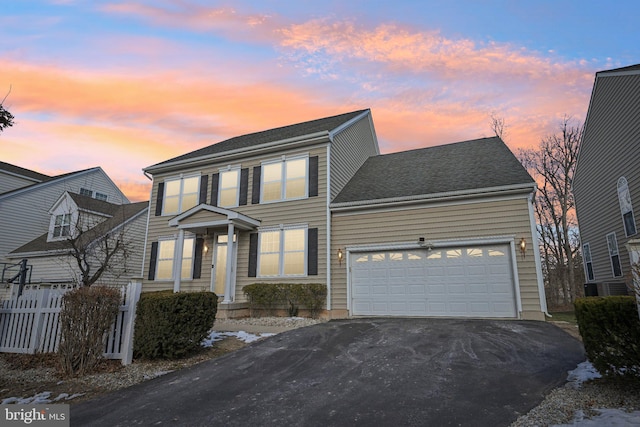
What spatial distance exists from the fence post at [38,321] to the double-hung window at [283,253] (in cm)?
668

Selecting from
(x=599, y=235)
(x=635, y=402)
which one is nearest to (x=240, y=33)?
(x=635, y=402)

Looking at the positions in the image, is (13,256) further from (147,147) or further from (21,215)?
(147,147)

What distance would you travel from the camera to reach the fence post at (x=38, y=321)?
7.06 metres

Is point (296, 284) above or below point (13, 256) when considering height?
below

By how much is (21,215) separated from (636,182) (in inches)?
1144

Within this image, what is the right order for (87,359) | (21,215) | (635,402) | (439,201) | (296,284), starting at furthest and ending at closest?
(21,215), (296,284), (439,201), (87,359), (635,402)

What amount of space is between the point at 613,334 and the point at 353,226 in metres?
8.51

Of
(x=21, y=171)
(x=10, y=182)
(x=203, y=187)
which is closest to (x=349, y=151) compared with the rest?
(x=203, y=187)

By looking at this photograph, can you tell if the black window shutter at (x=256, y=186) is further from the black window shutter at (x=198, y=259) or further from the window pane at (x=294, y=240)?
the black window shutter at (x=198, y=259)

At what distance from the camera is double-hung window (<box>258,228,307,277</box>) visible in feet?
41.0

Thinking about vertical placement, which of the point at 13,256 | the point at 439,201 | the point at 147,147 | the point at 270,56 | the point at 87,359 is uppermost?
the point at 270,56

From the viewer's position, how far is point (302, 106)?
60.7 ft

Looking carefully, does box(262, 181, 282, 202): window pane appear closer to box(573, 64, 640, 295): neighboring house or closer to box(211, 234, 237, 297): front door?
box(211, 234, 237, 297): front door

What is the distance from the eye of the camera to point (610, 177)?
1351cm
